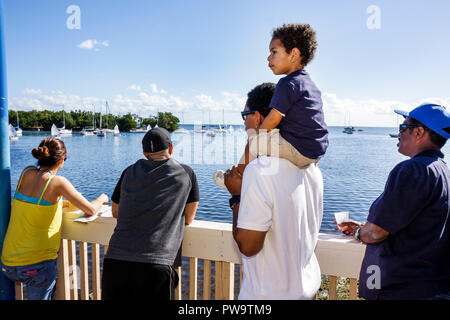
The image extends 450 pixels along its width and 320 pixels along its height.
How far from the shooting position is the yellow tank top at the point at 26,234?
2262 mm

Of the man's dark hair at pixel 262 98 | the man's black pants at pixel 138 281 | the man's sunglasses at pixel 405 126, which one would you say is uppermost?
the man's dark hair at pixel 262 98

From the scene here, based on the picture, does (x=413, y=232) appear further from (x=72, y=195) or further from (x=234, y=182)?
(x=72, y=195)

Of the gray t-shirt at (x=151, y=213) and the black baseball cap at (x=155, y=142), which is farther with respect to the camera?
the black baseball cap at (x=155, y=142)

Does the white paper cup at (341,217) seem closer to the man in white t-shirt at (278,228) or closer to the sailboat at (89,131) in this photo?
the man in white t-shirt at (278,228)

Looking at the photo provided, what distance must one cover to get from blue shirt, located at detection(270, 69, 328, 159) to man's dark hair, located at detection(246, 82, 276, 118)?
9cm

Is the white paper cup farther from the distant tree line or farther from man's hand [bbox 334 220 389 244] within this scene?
the distant tree line

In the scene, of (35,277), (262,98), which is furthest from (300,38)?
(35,277)

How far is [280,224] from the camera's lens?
132 centimetres

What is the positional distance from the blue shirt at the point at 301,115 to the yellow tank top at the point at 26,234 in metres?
1.80

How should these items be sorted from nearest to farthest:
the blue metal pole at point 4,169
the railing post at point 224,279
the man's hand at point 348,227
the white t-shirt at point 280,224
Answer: the white t-shirt at point 280,224, the man's hand at point 348,227, the railing post at point 224,279, the blue metal pole at point 4,169

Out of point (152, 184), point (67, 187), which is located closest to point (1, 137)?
point (67, 187)

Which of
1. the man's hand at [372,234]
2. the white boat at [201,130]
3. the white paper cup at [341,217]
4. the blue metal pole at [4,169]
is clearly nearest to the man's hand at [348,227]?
the white paper cup at [341,217]

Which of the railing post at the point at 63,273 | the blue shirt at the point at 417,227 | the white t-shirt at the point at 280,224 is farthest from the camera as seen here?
the railing post at the point at 63,273

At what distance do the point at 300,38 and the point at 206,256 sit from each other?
4.84 ft
